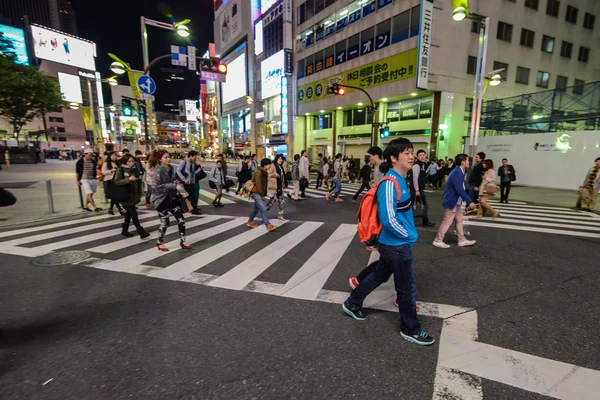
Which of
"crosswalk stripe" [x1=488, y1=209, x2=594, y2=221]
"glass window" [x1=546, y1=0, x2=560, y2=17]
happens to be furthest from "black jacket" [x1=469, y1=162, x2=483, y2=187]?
"glass window" [x1=546, y1=0, x2=560, y2=17]

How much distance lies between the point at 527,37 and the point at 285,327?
34.4 meters

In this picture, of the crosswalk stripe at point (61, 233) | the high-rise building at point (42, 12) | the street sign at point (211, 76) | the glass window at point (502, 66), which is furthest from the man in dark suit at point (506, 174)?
the high-rise building at point (42, 12)

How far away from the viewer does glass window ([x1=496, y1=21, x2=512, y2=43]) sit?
Answer: 24281 mm

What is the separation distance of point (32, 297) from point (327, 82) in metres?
32.9

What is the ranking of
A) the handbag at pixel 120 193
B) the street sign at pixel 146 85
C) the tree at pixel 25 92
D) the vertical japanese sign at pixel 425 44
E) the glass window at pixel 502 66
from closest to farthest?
the handbag at pixel 120 193, the street sign at pixel 146 85, the vertical japanese sign at pixel 425 44, the tree at pixel 25 92, the glass window at pixel 502 66

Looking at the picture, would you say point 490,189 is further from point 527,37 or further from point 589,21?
point 589,21

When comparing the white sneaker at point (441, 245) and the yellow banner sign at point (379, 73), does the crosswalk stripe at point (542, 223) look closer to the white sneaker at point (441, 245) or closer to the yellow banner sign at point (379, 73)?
the white sneaker at point (441, 245)

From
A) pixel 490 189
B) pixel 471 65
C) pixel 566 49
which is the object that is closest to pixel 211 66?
pixel 490 189

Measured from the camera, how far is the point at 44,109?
27.1m

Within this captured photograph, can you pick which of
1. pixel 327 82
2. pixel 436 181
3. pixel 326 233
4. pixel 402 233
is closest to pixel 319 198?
pixel 326 233

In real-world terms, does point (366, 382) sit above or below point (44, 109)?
below

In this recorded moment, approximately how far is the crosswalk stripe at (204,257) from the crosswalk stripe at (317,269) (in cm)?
167

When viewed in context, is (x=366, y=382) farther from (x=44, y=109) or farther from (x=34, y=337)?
(x=44, y=109)

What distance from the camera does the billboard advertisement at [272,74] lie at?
40978mm
